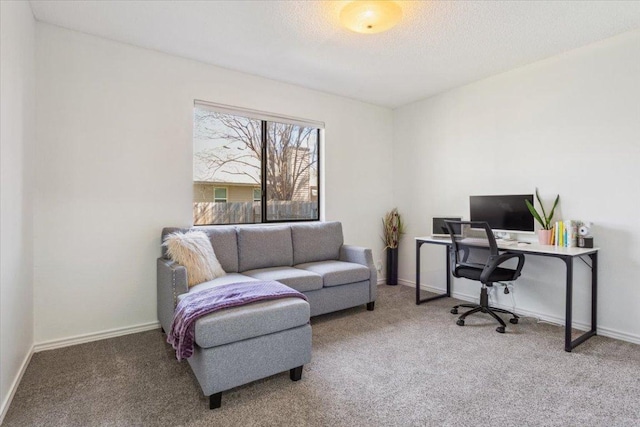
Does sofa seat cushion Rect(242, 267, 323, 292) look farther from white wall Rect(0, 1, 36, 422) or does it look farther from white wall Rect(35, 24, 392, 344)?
white wall Rect(0, 1, 36, 422)

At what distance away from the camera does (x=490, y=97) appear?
12.1 feet

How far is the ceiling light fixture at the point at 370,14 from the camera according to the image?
2141mm

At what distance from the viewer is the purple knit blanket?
1.87 m

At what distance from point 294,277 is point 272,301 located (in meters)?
0.84

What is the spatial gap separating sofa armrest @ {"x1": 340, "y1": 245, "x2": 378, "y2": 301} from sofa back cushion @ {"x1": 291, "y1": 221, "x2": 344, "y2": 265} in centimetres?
15

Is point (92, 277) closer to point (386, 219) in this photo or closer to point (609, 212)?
point (386, 219)

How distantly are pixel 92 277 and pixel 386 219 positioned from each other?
3.54m

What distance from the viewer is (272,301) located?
211 cm

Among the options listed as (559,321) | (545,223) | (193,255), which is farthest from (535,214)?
(193,255)

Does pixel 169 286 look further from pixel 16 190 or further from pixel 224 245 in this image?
pixel 16 190

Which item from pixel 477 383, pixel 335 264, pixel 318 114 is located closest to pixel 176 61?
pixel 318 114

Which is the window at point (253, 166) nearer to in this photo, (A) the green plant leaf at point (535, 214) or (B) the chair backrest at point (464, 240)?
(B) the chair backrest at point (464, 240)

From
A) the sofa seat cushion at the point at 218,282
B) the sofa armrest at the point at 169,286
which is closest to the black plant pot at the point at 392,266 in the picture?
the sofa seat cushion at the point at 218,282

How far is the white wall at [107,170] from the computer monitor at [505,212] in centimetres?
285
